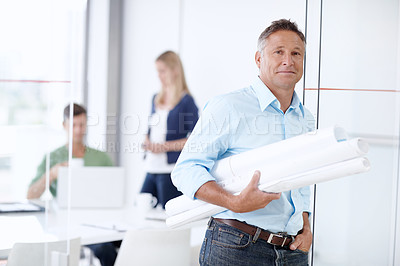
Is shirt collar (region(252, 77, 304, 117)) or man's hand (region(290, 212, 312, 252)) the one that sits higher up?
shirt collar (region(252, 77, 304, 117))

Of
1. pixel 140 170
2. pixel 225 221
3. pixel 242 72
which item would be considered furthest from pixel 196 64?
pixel 225 221

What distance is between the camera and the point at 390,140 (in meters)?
2.30

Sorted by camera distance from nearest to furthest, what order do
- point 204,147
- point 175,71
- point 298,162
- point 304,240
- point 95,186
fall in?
point 298,162 → point 204,147 → point 304,240 → point 95,186 → point 175,71

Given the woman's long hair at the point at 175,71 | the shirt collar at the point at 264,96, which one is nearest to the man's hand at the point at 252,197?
the shirt collar at the point at 264,96

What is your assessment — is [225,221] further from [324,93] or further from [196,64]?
[196,64]

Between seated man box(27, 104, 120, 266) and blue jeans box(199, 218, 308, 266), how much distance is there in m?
0.82

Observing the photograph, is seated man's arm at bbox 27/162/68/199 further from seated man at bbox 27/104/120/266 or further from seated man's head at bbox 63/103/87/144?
seated man's head at bbox 63/103/87/144

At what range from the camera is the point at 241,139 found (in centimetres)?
171

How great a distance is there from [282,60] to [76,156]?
2.58 meters

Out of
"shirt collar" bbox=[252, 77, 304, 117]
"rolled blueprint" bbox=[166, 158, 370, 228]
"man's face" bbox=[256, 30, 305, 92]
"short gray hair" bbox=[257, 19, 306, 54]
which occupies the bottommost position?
"rolled blueprint" bbox=[166, 158, 370, 228]

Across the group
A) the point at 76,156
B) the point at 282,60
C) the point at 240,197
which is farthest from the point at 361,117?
the point at 76,156

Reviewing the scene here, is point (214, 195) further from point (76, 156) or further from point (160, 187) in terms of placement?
point (160, 187)

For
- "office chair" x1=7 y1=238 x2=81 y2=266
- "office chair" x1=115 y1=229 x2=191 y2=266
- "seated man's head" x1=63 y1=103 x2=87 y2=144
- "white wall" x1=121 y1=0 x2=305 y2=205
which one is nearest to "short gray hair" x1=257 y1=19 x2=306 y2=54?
"office chair" x1=7 y1=238 x2=81 y2=266

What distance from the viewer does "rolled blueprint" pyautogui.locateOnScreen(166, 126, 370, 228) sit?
148cm
